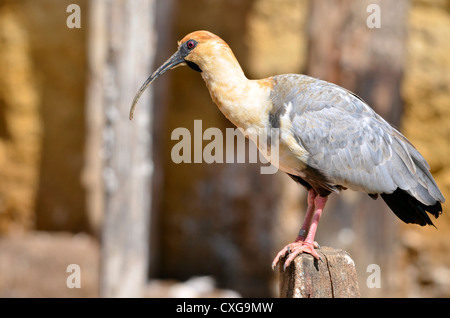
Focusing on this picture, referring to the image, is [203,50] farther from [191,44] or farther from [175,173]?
[175,173]

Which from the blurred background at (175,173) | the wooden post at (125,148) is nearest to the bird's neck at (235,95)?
the wooden post at (125,148)

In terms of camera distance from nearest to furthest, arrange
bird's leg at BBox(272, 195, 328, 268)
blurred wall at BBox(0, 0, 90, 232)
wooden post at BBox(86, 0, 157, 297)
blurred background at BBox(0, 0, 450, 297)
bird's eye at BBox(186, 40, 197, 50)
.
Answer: bird's leg at BBox(272, 195, 328, 268)
bird's eye at BBox(186, 40, 197, 50)
wooden post at BBox(86, 0, 157, 297)
blurred background at BBox(0, 0, 450, 297)
blurred wall at BBox(0, 0, 90, 232)

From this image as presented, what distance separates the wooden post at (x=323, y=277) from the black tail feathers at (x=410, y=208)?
0.56 m

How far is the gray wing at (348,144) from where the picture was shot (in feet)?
13.9

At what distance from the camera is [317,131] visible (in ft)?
13.9

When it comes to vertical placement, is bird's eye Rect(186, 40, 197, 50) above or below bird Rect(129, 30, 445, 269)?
above

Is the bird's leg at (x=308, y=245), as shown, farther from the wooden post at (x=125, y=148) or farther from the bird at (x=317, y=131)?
the wooden post at (x=125, y=148)

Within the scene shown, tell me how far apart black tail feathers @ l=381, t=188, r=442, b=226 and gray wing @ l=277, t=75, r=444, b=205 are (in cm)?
11

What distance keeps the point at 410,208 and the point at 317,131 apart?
0.82 meters

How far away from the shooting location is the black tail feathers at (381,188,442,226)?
427cm

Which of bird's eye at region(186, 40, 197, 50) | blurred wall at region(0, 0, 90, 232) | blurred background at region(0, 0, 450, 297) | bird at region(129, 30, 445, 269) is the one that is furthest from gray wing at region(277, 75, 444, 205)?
blurred wall at region(0, 0, 90, 232)

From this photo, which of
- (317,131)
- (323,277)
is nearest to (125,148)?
(317,131)

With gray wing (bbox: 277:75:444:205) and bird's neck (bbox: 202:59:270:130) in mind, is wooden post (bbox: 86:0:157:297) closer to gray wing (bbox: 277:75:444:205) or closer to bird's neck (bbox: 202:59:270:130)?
bird's neck (bbox: 202:59:270:130)

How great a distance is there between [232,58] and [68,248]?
17.0ft
